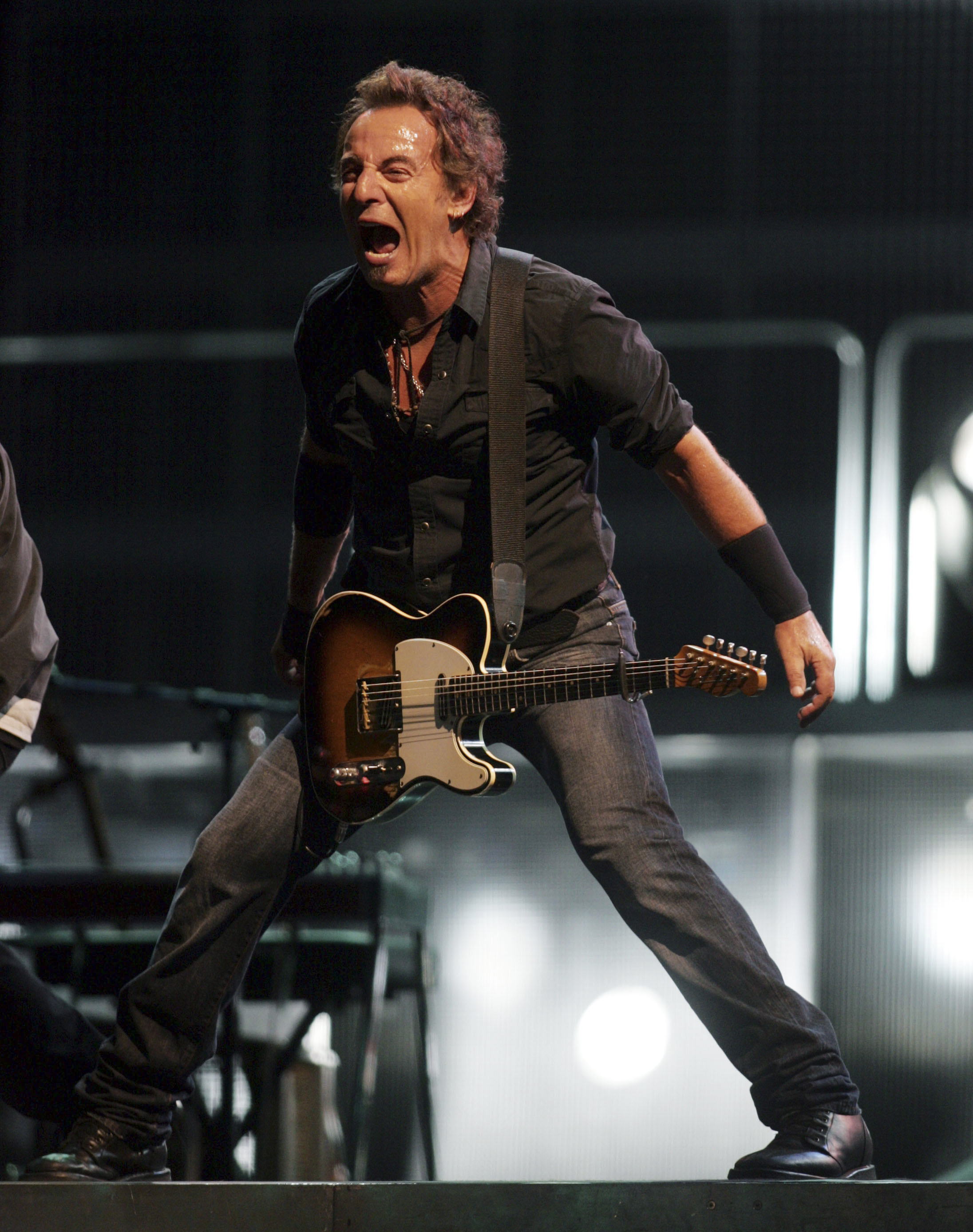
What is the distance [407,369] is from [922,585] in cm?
293

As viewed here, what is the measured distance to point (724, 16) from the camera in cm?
557

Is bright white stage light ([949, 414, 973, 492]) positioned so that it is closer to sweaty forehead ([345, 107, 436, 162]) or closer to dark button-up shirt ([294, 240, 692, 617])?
dark button-up shirt ([294, 240, 692, 617])

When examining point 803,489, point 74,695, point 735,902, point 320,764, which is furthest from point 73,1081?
point 803,489

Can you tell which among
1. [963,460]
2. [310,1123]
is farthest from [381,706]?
[963,460]

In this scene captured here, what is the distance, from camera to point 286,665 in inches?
116

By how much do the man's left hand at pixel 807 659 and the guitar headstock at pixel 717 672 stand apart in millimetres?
81

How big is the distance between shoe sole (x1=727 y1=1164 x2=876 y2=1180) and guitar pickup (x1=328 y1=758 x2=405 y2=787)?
816mm

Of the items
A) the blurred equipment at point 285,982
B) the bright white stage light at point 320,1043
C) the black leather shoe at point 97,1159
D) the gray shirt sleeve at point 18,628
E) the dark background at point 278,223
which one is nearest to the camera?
the black leather shoe at point 97,1159

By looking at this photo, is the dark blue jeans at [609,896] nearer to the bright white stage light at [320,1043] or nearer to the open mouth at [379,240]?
the open mouth at [379,240]

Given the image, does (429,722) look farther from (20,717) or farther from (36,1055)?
(36,1055)

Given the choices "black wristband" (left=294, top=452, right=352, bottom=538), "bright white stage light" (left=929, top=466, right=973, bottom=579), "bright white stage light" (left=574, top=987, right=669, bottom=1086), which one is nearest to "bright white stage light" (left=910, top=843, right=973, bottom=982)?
"bright white stage light" (left=574, top=987, right=669, bottom=1086)

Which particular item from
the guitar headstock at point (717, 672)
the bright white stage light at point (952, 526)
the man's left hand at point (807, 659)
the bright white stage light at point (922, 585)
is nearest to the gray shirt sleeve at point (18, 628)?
the guitar headstock at point (717, 672)

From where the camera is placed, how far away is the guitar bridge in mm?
2523

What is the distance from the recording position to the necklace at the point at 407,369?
2535mm
